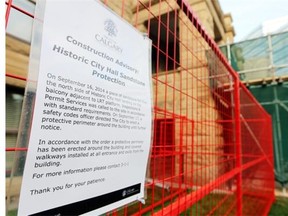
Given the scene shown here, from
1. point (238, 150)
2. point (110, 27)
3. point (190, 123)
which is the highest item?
point (110, 27)

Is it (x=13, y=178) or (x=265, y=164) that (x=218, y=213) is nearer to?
(x=13, y=178)

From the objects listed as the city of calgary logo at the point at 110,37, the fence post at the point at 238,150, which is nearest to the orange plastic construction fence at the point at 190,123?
the fence post at the point at 238,150

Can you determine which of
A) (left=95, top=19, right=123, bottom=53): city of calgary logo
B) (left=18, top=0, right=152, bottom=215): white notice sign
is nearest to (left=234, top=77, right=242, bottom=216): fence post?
(left=18, top=0, right=152, bottom=215): white notice sign

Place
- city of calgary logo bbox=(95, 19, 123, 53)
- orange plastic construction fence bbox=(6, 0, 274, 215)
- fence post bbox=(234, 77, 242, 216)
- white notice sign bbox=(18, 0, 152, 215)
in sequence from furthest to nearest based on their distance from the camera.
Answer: fence post bbox=(234, 77, 242, 216) → orange plastic construction fence bbox=(6, 0, 274, 215) → city of calgary logo bbox=(95, 19, 123, 53) → white notice sign bbox=(18, 0, 152, 215)

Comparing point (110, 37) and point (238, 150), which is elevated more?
point (110, 37)

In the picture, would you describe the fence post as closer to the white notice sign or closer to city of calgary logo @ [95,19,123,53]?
the white notice sign

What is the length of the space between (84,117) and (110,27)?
0.21m

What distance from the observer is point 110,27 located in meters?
0.48

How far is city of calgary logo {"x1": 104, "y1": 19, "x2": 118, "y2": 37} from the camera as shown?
47 centimetres

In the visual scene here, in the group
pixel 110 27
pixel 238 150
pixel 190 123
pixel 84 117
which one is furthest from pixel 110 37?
pixel 238 150

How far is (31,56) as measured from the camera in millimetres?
336

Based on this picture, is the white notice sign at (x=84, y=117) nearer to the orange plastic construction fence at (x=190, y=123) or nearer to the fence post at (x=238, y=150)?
the orange plastic construction fence at (x=190, y=123)

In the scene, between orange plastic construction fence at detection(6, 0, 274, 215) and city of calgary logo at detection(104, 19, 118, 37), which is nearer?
city of calgary logo at detection(104, 19, 118, 37)

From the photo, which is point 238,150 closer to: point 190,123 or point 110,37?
point 190,123
